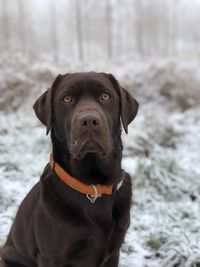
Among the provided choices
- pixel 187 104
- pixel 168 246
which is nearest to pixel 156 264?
pixel 168 246

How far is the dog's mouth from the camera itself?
2.72m

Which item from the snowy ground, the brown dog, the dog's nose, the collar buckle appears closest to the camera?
the dog's nose

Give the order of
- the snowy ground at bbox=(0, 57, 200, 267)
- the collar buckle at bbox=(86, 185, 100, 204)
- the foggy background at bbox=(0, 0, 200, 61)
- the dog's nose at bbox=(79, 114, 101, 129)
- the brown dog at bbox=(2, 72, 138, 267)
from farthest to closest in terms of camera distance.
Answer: the foggy background at bbox=(0, 0, 200, 61)
the snowy ground at bbox=(0, 57, 200, 267)
the collar buckle at bbox=(86, 185, 100, 204)
the brown dog at bbox=(2, 72, 138, 267)
the dog's nose at bbox=(79, 114, 101, 129)

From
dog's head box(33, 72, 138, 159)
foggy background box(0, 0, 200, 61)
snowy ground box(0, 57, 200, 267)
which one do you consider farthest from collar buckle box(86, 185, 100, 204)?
foggy background box(0, 0, 200, 61)

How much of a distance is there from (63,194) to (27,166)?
2950 millimetres

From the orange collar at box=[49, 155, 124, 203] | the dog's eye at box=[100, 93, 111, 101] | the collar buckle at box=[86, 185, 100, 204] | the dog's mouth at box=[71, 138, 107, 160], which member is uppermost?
the dog's eye at box=[100, 93, 111, 101]

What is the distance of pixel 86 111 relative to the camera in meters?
2.70

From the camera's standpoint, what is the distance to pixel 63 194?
9.74 feet

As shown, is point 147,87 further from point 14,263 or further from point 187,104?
point 14,263

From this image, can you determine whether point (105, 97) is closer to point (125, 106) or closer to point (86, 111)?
point (125, 106)

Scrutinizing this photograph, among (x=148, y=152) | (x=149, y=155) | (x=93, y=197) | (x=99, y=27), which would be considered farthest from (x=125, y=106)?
(x=99, y=27)

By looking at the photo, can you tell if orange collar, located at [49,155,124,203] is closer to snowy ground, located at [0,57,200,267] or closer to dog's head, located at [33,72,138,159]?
dog's head, located at [33,72,138,159]

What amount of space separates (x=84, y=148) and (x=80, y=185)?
0.31 m

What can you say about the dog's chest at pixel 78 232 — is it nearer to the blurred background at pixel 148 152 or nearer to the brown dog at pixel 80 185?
the brown dog at pixel 80 185
